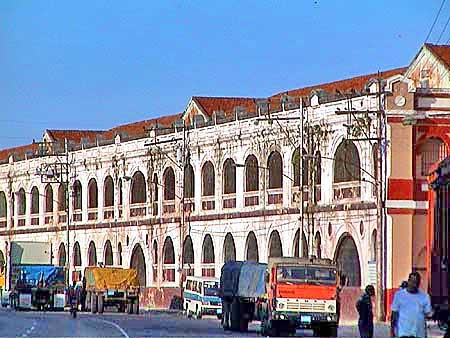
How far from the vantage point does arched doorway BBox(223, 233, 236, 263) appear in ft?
268

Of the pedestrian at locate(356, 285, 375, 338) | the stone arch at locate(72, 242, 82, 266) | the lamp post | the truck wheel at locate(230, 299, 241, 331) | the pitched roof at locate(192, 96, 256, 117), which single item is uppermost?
the pitched roof at locate(192, 96, 256, 117)

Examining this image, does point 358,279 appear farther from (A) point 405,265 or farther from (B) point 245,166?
(B) point 245,166

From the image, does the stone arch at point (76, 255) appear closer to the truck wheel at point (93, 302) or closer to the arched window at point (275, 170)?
the truck wheel at point (93, 302)

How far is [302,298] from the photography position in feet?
→ 149

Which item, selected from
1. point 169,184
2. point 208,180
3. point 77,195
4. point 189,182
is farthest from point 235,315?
point 77,195

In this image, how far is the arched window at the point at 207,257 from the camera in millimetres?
83938

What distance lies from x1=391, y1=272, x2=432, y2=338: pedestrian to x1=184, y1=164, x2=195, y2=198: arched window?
6271 centimetres

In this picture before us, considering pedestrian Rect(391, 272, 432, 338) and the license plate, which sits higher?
pedestrian Rect(391, 272, 432, 338)

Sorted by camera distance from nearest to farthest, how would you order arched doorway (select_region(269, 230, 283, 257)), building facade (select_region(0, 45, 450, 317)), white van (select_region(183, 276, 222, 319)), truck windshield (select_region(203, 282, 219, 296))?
building facade (select_region(0, 45, 450, 317)) < truck windshield (select_region(203, 282, 219, 296)) < white van (select_region(183, 276, 222, 319)) < arched doorway (select_region(269, 230, 283, 257))

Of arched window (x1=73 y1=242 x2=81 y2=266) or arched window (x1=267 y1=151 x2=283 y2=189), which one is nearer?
arched window (x1=267 y1=151 x2=283 y2=189)

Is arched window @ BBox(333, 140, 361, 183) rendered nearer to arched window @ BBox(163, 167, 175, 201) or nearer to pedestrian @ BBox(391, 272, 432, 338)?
arched window @ BBox(163, 167, 175, 201)

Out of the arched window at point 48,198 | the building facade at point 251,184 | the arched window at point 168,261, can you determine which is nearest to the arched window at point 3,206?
the building facade at point 251,184

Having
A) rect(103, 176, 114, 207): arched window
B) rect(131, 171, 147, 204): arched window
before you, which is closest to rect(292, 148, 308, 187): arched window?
rect(131, 171, 147, 204): arched window

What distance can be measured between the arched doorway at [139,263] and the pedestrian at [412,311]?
225 ft
